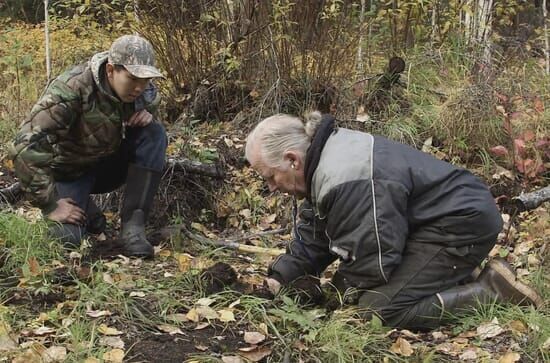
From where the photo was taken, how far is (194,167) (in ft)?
16.8

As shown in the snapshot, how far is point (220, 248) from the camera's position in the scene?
4219 mm

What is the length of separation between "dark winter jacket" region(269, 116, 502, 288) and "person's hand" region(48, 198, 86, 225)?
1.49 meters

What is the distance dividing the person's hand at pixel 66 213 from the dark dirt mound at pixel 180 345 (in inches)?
49.6

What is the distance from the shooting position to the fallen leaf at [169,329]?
9.95 ft

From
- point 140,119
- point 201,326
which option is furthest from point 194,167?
point 201,326

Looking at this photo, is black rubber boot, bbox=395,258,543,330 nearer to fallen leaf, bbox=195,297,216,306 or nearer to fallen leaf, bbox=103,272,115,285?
fallen leaf, bbox=195,297,216,306

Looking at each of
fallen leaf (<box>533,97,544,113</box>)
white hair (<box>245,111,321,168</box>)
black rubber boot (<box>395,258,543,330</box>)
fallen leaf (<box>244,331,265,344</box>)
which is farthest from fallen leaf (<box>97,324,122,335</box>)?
fallen leaf (<box>533,97,544,113</box>)

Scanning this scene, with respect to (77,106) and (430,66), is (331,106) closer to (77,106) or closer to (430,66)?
(430,66)

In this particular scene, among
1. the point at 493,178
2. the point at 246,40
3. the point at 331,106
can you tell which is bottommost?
the point at 493,178

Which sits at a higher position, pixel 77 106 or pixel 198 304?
pixel 77 106

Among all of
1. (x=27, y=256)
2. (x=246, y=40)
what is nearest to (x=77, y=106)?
(x=27, y=256)

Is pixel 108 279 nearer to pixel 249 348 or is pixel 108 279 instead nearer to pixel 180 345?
pixel 180 345

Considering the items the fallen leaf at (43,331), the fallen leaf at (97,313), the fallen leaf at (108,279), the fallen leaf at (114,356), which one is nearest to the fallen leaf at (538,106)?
the fallen leaf at (108,279)

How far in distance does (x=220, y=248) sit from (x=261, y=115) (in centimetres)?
203
